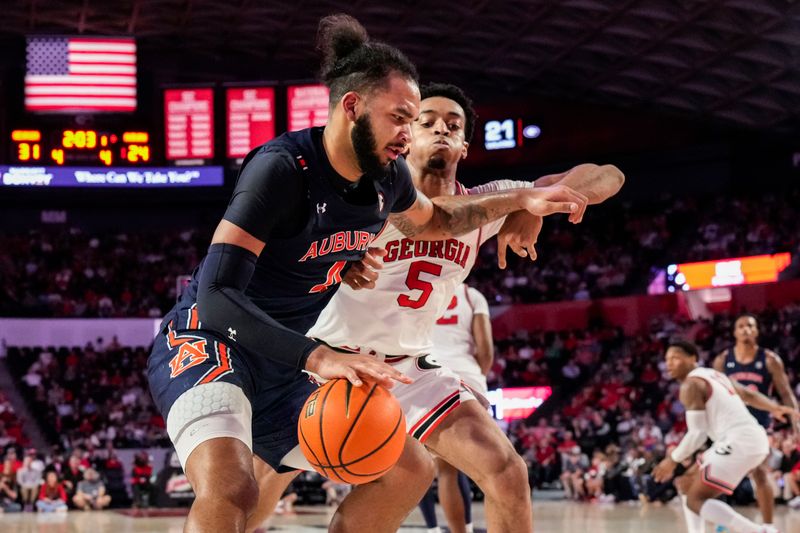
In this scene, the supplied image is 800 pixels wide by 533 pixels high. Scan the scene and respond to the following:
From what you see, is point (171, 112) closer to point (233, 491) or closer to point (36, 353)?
point (36, 353)

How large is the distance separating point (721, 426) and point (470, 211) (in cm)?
470

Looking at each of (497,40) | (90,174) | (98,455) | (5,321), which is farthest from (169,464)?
(497,40)

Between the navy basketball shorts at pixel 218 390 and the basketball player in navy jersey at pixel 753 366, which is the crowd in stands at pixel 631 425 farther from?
the navy basketball shorts at pixel 218 390

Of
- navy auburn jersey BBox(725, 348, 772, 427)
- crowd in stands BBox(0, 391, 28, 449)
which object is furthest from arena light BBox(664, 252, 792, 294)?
crowd in stands BBox(0, 391, 28, 449)

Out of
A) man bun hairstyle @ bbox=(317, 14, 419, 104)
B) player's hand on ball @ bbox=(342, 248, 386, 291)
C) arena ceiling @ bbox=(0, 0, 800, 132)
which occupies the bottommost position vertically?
player's hand on ball @ bbox=(342, 248, 386, 291)

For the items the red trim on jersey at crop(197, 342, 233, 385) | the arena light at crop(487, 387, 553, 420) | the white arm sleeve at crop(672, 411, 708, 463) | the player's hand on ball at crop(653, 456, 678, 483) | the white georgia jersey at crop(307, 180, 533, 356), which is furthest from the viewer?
the arena light at crop(487, 387, 553, 420)

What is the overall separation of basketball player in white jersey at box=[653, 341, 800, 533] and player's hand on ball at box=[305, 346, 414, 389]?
17.4ft

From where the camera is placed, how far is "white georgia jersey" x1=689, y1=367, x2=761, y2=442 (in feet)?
28.3

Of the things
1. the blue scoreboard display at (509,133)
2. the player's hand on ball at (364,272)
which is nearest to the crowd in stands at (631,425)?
the blue scoreboard display at (509,133)

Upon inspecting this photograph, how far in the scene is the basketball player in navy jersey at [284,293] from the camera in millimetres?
3494

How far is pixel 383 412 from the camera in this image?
356 centimetres

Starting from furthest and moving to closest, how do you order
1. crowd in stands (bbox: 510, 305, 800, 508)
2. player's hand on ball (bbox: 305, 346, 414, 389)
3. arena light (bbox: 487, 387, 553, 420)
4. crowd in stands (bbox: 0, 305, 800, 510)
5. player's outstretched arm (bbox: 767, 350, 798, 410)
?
arena light (bbox: 487, 387, 553, 420)
crowd in stands (bbox: 0, 305, 800, 510)
crowd in stands (bbox: 510, 305, 800, 508)
player's outstretched arm (bbox: 767, 350, 798, 410)
player's hand on ball (bbox: 305, 346, 414, 389)

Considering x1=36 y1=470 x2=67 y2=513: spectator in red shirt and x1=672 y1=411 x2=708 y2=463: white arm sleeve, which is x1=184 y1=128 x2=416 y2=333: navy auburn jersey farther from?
x1=36 y1=470 x2=67 y2=513: spectator in red shirt

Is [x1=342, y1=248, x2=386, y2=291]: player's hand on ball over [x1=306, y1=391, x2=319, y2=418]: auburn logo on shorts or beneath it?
over
